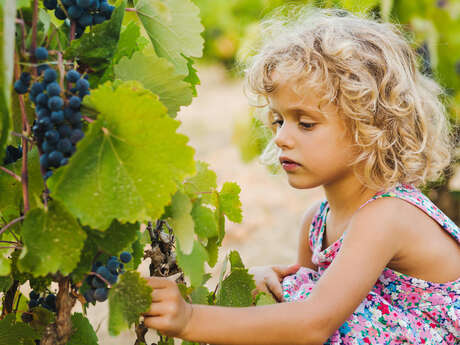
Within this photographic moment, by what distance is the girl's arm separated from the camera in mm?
1013

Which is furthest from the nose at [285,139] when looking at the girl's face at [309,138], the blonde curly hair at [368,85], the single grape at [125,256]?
the single grape at [125,256]

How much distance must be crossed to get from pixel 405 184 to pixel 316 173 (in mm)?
305

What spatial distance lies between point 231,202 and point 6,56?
605 mm

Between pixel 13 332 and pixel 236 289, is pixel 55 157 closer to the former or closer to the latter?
pixel 13 332

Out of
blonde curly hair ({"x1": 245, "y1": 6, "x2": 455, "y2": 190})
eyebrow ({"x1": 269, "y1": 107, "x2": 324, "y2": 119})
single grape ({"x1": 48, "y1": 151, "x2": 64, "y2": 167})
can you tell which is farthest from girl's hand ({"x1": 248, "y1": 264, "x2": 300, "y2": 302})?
single grape ({"x1": 48, "y1": 151, "x2": 64, "y2": 167})

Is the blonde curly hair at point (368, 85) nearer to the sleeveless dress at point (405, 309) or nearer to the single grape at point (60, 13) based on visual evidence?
the sleeveless dress at point (405, 309)

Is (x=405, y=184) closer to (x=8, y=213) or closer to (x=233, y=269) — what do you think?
(x=233, y=269)

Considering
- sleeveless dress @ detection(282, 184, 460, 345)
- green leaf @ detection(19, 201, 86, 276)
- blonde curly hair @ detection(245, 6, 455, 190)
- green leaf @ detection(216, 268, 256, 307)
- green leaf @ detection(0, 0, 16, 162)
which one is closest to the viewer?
green leaf @ detection(0, 0, 16, 162)

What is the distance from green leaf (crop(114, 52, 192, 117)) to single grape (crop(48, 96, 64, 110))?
160 millimetres

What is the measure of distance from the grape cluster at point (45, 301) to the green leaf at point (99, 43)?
1.66 feet

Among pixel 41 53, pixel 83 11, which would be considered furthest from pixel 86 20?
pixel 41 53

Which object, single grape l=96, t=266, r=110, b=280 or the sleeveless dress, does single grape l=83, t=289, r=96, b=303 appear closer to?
single grape l=96, t=266, r=110, b=280

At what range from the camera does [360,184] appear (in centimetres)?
151

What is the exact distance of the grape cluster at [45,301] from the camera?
1.12 meters
